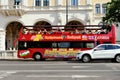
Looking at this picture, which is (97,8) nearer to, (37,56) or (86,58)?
(37,56)

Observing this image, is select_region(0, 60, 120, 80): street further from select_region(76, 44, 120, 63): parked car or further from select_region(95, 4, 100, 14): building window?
select_region(95, 4, 100, 14): building window

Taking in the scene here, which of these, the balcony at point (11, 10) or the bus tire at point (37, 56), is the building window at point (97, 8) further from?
the bus tire at point (37, 56)

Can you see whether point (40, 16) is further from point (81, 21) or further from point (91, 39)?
point (91, 39)

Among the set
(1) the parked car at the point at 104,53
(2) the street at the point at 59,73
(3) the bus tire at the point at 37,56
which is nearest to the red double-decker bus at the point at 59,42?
(3) the bus tire at the point at 37,56

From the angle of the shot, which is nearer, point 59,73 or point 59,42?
point 59,73

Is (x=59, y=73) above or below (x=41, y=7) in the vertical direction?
below

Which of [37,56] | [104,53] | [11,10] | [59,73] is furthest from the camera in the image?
[11,10]

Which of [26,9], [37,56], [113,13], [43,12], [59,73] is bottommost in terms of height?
[59,73]

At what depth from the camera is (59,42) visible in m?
34.2

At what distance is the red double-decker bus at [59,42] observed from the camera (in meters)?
33.7

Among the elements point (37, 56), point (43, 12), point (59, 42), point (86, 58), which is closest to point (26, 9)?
point (43, 12)

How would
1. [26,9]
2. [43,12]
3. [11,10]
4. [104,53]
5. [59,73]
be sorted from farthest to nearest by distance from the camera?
1. [26,9]
2. [43,12]
3. [11,10]
4. [104,53]
5. [59,73]

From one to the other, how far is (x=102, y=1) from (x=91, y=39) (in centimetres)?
2790

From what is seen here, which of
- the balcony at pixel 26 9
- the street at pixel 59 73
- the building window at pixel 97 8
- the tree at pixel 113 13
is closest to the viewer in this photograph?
the street at pixel 59 73
